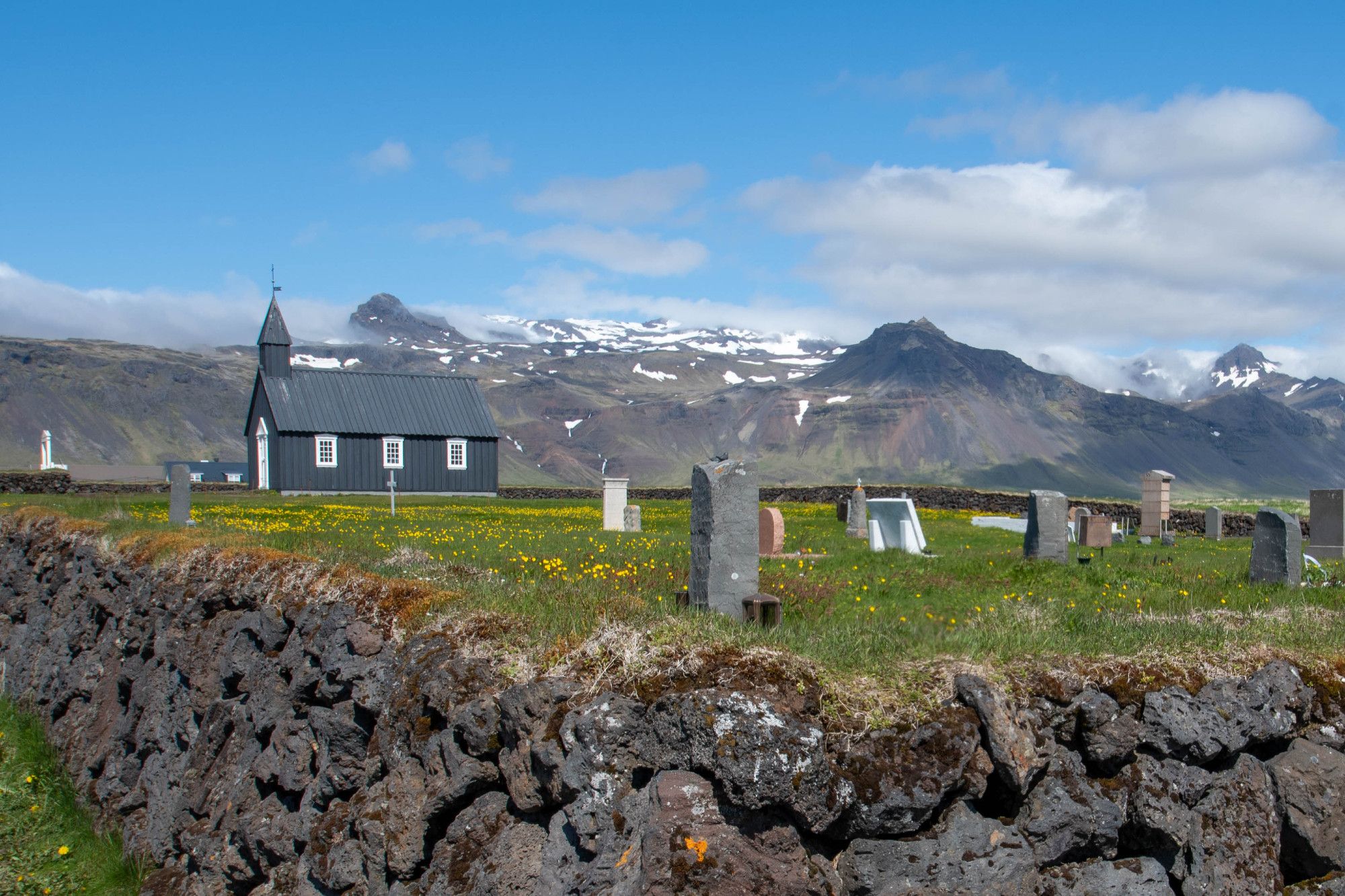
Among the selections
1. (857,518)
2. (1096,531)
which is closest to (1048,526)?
(1096,531)

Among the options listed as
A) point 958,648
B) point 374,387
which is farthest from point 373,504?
point 958,648

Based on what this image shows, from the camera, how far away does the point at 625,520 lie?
84.8 ft

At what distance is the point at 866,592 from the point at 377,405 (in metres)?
51.1

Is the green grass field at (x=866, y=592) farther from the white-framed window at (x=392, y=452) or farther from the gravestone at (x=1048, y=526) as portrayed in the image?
the white-framed window at (x=392, y=452)

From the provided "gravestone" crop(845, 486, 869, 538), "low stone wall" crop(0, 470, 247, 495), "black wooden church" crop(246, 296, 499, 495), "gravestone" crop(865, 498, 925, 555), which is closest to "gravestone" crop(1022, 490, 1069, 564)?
"gravestone" crop(865, 498, 925, 555)

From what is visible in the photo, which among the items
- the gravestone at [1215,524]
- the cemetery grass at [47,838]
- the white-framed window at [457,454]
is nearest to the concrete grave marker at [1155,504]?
the gravestone at [1215,524]

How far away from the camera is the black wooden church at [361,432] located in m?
58.0

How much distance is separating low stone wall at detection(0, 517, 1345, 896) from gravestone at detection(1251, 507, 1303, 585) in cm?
620

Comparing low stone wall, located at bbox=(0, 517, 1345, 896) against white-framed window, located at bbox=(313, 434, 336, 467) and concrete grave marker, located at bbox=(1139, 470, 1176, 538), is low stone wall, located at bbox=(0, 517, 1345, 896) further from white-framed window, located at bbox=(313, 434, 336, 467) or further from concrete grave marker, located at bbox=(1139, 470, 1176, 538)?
white-framed window, located at bbox=(313, 434, 336, 467)

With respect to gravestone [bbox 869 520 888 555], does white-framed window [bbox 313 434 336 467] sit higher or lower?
higher

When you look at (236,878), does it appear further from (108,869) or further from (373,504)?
(373,504)

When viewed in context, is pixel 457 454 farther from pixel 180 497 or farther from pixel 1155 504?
pixel 180 497

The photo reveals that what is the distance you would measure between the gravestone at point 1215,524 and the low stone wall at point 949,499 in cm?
77

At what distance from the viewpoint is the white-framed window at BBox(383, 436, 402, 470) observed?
193 ft
